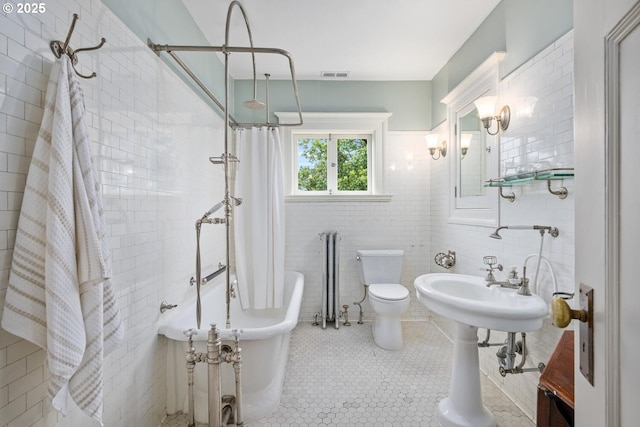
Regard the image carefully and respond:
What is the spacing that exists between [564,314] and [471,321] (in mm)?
835

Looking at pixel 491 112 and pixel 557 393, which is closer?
pixel 557 393

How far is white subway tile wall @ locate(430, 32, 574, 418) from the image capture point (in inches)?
55.0

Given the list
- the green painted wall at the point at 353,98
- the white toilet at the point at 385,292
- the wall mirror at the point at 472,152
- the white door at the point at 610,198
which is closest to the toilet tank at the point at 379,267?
the white toilet at the point at 385,292

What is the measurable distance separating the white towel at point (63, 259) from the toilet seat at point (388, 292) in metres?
1.95

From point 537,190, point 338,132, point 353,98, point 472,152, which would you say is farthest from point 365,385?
point 353,98

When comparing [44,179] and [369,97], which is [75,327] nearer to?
[44,179]

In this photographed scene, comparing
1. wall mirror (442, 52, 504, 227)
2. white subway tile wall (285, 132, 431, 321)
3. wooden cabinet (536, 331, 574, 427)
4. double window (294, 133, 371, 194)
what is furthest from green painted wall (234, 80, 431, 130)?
wooden cabinet (536, 331, 574, 427)

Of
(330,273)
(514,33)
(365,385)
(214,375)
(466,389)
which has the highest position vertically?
(514,33)

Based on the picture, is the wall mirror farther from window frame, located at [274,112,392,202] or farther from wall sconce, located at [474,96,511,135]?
window frame, located at [274,112,392,202]

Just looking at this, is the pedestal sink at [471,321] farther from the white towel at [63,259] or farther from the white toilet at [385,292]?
the white towel at [63,259]

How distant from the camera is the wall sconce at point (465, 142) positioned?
2363 mm

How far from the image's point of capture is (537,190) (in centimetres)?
158

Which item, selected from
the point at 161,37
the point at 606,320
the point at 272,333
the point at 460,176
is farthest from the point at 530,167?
the point at 161,37

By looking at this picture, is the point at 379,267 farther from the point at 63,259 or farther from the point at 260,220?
the point at 63,259
